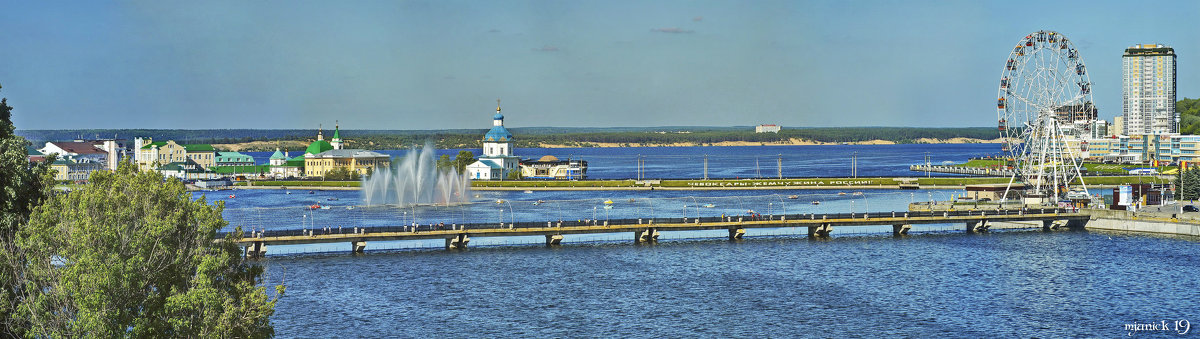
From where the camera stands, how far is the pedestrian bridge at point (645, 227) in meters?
64.5

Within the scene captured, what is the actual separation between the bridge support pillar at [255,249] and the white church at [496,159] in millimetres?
95185

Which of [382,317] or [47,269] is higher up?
[47,269]

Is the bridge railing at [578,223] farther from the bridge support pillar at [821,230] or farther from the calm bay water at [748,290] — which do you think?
the calm bay water at [748,290]

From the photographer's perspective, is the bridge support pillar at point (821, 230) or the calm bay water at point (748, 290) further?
the bridge support pillar at point (821, 230)

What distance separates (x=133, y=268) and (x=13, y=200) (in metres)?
4.33

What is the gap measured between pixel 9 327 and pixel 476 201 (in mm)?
89865

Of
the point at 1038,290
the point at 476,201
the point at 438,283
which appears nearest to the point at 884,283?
the point at 1038,290

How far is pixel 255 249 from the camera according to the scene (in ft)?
205

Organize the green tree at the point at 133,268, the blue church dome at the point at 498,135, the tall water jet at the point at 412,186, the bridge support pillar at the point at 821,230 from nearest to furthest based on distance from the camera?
the green tree at the point at 133,268 < the bridge support pillar at the point at 821,230 < the tall water jet at the point at 412,186 < the blue church dome at the point at 498,135

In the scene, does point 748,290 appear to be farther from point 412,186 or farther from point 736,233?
point 412,186

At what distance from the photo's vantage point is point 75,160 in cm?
18938

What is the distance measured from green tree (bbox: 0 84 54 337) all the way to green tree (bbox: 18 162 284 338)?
33 cm

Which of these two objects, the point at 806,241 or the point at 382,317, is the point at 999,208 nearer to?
the point at 806,241

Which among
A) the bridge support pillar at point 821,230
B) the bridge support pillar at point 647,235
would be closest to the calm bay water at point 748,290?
the bridge support pillar at point 647,235
